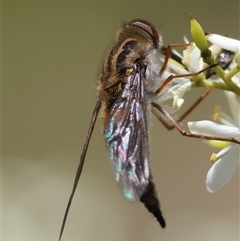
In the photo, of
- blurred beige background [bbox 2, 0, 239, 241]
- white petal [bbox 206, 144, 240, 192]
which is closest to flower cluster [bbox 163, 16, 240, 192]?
white petal [bbox 206, 144, 240, 192]

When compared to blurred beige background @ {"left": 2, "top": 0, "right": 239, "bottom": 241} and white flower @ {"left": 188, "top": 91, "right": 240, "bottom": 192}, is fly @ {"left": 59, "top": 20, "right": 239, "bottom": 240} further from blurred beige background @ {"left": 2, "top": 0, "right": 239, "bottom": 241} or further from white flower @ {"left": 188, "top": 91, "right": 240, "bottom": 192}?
blurred beige background @ {"left": 2, "top": 0, "right": 239, "bottom": 241}

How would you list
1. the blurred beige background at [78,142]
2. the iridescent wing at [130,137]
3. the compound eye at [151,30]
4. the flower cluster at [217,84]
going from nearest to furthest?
the iridescent wing at [130,137] → the flower cluster at [217,84] → the compound eye at [151,30] → the blurred beige background at [78,142]

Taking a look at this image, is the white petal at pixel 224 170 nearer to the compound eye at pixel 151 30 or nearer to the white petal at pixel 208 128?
the white petal at pixel 208 128

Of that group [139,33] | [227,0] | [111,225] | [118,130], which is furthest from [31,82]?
[118,130]

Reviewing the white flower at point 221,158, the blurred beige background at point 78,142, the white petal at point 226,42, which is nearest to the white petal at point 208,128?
the white flower at point 221,158

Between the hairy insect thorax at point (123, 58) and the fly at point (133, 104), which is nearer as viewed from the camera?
the fly at point (133, 104)

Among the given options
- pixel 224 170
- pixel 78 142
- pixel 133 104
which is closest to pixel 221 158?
pixel 224 170

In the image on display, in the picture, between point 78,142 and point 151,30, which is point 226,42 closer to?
point 151,30

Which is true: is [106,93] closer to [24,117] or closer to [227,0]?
[24,117]
